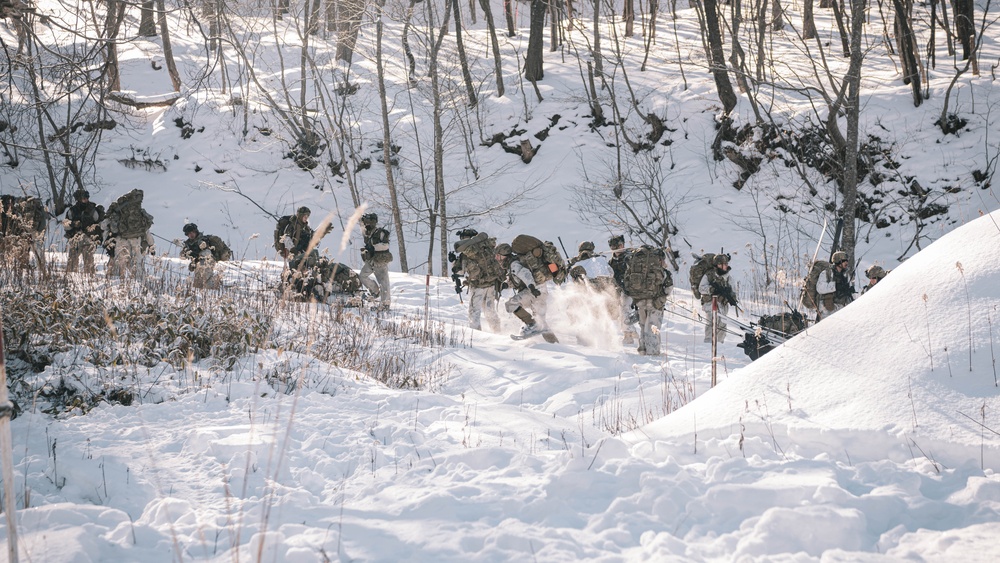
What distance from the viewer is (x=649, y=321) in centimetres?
989

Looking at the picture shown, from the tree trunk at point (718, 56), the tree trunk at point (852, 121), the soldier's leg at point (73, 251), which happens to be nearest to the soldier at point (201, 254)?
the soldier's leg at point (73, 251)

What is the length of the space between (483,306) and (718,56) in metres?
12.9

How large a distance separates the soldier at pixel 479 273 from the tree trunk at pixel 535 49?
1637cm

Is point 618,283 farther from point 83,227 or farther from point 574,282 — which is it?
point 83,227

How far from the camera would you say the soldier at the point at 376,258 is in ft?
39.4

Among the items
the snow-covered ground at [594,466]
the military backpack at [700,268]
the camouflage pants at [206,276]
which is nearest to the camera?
the snow-covered ground at [594,466]

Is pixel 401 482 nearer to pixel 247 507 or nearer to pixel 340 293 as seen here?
pixel 247 507

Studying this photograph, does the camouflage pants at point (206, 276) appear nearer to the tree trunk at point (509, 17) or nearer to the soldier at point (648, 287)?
the soldier at point (648, 287)

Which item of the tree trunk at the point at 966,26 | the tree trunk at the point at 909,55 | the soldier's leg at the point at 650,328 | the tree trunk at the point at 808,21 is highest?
the tree trunk at the point at 808,21

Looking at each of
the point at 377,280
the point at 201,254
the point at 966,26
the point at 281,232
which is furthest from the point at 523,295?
the point at 966,26

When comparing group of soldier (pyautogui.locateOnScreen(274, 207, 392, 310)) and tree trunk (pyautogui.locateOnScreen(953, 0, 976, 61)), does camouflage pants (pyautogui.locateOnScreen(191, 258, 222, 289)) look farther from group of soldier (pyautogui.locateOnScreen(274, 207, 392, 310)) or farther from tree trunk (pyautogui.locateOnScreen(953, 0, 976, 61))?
tree trunk (pyautogui.locateOnScreen(953, 0, 976, 61))

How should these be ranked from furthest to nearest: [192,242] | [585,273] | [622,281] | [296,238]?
[192,242], [296,238], [585,273], [622,281]

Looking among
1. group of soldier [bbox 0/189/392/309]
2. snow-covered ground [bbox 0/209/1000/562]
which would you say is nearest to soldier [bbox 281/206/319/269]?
group of soldier [bbox 0/189/392/309]

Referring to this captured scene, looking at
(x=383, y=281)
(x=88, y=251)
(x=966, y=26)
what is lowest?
(x=383, y=281)
